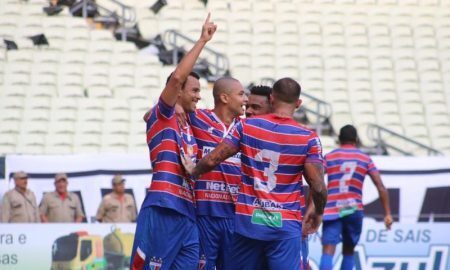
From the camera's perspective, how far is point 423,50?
23.9 m

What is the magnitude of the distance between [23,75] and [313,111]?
17.9 feet

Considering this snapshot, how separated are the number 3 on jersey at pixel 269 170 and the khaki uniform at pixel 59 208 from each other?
25.0ft

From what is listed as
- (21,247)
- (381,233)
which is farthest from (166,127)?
(381,233)

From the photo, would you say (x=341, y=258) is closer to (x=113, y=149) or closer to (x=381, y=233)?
(x=381, y=233)

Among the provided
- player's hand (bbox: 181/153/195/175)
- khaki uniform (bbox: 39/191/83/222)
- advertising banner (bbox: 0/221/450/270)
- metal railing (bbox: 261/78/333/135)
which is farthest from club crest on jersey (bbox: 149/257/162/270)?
metal railing (bbox: 261/78/333/135)

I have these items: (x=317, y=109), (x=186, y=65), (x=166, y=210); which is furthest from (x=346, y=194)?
(x=317, y=109)

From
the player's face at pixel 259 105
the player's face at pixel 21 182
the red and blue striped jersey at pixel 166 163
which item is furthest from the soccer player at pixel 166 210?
the player's face at pixel 21 182

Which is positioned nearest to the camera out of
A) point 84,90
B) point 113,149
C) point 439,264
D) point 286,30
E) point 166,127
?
point 166,127

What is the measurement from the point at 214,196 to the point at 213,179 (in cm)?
14

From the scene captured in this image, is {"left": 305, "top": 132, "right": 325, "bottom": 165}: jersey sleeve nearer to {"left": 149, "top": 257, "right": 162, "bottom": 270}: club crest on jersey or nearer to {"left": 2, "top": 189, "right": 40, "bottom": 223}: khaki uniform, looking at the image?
{"left": 149, "top": 257, "right": 162, "bottom": 270}: club crest on jersey

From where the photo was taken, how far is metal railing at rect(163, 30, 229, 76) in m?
22.2

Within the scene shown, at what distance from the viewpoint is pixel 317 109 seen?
2119 cm

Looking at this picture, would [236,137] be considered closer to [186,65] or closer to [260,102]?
[186,65]

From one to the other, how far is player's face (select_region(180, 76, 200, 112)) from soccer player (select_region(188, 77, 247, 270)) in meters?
0.19
